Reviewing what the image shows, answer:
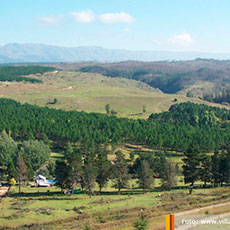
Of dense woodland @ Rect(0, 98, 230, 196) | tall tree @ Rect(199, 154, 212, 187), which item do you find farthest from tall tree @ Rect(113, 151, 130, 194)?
tall tree @ Rect(199, 154, 212, 187)

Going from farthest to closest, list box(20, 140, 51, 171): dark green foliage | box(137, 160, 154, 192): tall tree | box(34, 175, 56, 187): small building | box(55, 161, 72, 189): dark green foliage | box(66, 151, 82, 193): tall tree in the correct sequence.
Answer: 1. box(20, 140, 51, 171): dark green foliage
2. box(34, 175, 56, 187): small building
3. box(137, 160, 154, 192): tall tree
4. box(55, 161, 72, 189): dark green foliage
5. box(66, 151, 82, 193): tall tree

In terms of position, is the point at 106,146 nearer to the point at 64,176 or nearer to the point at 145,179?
the point at 145,179

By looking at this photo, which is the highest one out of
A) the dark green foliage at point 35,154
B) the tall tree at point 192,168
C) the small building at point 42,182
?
the tall tree at point 192,168

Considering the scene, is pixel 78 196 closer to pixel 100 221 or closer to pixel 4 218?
pixel 4 218

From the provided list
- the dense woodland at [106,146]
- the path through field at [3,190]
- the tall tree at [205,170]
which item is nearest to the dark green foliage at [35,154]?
the dense woodland at [106,146]

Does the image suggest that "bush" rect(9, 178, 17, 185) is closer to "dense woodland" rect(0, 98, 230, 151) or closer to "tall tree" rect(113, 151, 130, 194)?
"tall tree" rect(113, 151, 130, 194)

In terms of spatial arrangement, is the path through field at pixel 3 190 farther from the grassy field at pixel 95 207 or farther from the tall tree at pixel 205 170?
the tall tree at pixel 205 170

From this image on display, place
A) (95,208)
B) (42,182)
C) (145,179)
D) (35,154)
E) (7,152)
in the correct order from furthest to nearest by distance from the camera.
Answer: (35,154), (7,152), (42,182), (145,179), (95,208)

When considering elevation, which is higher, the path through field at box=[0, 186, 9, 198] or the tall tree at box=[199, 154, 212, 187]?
the tall tree at box=[199, 154, 212, 187]

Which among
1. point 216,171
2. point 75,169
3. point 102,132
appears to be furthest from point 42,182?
point 102,132

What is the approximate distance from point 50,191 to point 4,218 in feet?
51.4

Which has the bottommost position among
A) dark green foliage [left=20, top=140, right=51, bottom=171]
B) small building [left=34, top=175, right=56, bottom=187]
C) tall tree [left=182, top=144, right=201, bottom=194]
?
small building [left=34, top=175, right=56, bottom=187]

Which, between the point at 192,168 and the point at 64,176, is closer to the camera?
the point at 64,176

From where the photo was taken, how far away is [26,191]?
2087 inches
